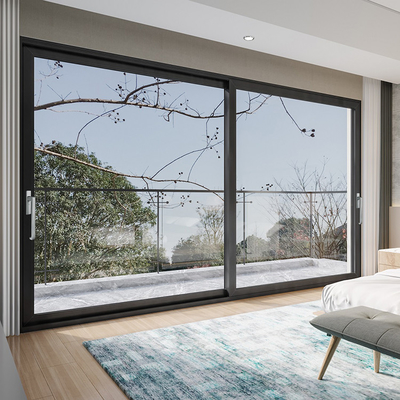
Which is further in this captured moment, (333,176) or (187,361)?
(333,176)

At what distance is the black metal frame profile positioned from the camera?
3.18 meters

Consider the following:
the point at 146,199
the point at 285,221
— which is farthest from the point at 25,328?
the point at 285,221

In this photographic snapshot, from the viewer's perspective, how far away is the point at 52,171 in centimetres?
358

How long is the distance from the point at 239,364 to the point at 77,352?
110cm

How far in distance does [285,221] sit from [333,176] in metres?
0.92

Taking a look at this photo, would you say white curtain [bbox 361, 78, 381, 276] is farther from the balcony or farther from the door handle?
the door handle

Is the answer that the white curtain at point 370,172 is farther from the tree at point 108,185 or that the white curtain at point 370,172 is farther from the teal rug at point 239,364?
the teal rug at point 239,364

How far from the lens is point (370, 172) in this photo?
5051 mm

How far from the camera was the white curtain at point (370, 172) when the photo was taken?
5.03 metres

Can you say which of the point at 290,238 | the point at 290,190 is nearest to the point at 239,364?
the point at 290,238

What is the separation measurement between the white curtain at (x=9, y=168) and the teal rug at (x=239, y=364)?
0.72 meters

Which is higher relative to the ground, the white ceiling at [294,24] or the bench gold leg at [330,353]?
the white ceiling at [294,24]

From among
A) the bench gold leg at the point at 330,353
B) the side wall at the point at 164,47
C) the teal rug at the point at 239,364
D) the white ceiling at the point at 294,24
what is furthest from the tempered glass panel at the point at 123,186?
the bench gold leg at the point at 330,353

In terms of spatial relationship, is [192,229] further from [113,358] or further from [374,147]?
[374,147]
